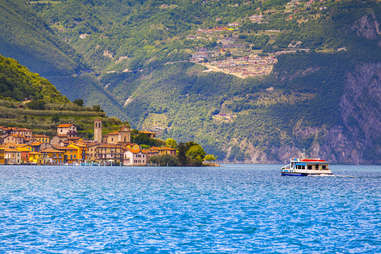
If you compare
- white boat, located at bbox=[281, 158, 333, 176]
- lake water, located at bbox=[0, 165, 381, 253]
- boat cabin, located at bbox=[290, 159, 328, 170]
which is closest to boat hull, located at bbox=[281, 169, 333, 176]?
white boat, located at bbox=[281, 158, 333, 176]

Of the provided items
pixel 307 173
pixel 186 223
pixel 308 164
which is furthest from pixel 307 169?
pixel 186 223

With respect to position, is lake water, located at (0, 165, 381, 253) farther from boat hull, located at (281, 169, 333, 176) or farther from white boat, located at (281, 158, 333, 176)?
white boat, located at (281, 158, 333, 176)

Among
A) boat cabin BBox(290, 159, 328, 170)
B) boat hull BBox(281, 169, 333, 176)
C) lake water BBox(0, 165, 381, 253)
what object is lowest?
lake water BBox(0, 165, 381, 253)

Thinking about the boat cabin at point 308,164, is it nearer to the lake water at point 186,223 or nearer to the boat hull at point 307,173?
the boat hull at point 307,173

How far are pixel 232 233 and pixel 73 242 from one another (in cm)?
1360

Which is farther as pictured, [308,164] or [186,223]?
[308,164]

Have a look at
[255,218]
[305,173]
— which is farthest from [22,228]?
[305,173]

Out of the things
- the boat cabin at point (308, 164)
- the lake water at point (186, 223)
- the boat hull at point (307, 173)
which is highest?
the boat cabin at point (308, 164)

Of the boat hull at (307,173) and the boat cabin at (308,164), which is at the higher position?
the boat cabin at (308,164)

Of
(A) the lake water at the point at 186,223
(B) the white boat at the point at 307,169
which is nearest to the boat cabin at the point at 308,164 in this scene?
→ (B) the white boat at the point at 307,169

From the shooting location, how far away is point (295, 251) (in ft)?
166

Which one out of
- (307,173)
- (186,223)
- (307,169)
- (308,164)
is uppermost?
(308,164)

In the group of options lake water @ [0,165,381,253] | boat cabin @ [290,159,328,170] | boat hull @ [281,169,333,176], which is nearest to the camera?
lake water @ [0,165,381,253]

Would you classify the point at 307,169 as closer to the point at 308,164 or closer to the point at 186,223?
the point at 308,164
